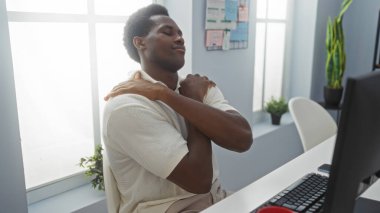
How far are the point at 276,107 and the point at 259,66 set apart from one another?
1.20 feet

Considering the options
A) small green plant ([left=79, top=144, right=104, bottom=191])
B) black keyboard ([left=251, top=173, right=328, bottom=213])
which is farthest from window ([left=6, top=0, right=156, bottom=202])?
black keyboard ([left=251, top=173, right=328, bottom=213])

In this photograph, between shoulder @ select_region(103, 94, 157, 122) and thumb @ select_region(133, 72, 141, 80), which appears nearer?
shoulder @ select_region(103, 94, 157, 122)

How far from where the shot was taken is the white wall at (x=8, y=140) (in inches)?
55.4

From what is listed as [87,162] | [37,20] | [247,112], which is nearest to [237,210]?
[87,162]

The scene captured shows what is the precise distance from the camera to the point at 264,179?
1294 mm

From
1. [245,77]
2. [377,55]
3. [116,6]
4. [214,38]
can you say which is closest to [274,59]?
[245,77]

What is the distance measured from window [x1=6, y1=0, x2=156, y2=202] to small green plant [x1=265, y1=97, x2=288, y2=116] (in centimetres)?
148

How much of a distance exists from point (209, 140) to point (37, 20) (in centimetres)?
96

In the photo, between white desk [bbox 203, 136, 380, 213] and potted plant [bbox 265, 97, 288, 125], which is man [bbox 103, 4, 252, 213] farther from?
potted plant [bbox 265, 97, 288, 125]

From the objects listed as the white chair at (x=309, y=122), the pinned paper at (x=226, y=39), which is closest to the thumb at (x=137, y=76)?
the white chair at (x=309, y=122)

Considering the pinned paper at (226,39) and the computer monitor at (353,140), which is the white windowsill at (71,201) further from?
the computer monitor at (353,140)

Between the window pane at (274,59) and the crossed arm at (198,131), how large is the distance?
1986mm

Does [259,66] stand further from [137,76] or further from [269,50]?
[137,76]

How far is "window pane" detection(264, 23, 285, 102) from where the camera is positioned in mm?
3184
